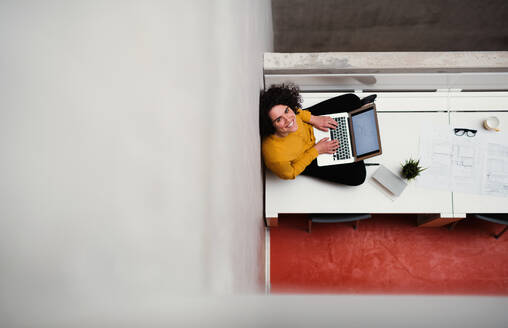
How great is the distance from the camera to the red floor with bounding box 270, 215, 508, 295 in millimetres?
2559

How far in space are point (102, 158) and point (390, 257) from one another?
9.11 ft

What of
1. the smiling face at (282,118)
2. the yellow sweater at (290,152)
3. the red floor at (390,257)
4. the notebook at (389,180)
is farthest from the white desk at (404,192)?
the red floor at (390,257)

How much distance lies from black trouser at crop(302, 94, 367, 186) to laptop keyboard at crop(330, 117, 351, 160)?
0.23 feet

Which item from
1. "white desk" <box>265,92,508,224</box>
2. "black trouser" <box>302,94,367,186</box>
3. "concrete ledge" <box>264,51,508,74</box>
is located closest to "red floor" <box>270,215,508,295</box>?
"white desk" <box>265,92,508,224</box>

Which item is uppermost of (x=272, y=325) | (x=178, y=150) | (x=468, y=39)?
(x=468, y=39)

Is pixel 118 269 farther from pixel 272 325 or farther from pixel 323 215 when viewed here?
pixel 323 215

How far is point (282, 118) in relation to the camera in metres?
1.83

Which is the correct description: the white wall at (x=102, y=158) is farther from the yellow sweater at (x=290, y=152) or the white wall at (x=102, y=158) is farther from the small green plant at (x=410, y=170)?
the small green plant at (x=410, y=170)

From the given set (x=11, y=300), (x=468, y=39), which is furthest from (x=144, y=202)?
(x=468, y=39)

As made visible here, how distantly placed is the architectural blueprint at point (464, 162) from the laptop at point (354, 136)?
410 mm

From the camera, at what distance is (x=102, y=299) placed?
0.39 metres

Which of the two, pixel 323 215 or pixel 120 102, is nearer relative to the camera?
pixel 120 102

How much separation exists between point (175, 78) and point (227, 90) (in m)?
0.27

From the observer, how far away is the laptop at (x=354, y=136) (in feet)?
6.46
